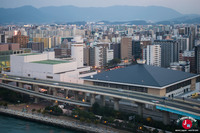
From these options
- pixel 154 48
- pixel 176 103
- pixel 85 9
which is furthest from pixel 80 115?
pixel 85 9

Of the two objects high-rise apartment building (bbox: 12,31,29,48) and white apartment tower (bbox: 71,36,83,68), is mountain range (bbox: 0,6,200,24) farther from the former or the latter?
white apartment tower (bbox: 71,36,83,68)

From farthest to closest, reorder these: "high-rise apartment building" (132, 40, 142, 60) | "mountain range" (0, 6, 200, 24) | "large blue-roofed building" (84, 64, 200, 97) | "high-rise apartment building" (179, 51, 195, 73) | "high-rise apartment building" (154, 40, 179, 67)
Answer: "mountain range" (0, 6, 200, 24)
"high-rise apartment building" (132, 40, 142, 60)
"high-rise apartment building" (154, 40, 179, 67)
"high-rise apartment building" (179, 51, 195, 73)
"large blue-roofed building" (84, 64, 200, 97)

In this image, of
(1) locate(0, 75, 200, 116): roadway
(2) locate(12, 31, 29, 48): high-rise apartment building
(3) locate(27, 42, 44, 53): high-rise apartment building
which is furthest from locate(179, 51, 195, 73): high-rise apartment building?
(2) locate(12, 31, 29, 48): high-rise apartment building

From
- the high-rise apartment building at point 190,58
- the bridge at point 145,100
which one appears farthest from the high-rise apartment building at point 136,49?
the bridge at point 145,100

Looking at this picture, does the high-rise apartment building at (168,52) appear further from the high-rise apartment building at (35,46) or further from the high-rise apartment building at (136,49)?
the high-rise apartment building at (35,46)

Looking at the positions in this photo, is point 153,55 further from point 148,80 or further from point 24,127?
point 24,127

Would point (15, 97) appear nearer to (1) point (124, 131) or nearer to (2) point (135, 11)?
Result: (1) point (124, 131)

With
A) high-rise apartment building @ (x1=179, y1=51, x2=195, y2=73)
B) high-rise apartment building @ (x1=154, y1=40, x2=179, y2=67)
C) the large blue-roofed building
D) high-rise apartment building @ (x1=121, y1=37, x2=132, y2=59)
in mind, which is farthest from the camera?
high-rise apartment building @ (x1=121, y1=37, x2=132, y2=59)

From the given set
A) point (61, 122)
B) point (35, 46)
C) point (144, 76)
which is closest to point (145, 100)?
point (144, 76)

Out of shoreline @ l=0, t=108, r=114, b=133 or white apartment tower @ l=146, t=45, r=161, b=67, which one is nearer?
shoreline @ l=0, t=108, r=114, b=133
